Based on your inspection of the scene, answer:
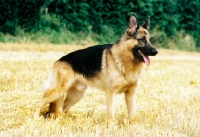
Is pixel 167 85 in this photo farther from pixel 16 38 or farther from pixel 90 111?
pixel 16 38

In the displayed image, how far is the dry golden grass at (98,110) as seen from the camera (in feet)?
15.7

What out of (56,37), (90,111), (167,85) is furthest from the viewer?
(56,37)

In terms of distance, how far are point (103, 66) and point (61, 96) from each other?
909 mm

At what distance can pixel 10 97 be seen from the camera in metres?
6.45

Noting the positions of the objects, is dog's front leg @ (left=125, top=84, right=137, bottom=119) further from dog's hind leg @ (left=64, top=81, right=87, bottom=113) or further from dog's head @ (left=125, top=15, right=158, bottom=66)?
dog's hind leg @ (left=64, top=81, right=87, bottom=113)

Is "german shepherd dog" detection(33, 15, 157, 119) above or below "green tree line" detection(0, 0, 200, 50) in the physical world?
below

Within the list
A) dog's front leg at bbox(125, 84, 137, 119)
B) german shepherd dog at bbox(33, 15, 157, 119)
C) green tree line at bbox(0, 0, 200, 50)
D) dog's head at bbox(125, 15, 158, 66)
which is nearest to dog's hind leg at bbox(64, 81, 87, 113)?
german shepherd dog at bbox(33, 15, 157, 119)

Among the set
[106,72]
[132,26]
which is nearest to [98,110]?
[106,72]

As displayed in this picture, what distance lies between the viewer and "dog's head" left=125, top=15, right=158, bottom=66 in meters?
5.32

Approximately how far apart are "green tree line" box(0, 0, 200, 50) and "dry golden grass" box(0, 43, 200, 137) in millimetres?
7988

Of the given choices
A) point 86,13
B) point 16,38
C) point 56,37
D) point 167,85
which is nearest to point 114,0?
point 86,13

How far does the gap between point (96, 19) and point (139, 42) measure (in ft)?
58.0

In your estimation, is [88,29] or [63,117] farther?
[88,29]

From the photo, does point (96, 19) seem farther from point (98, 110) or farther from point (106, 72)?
point (106, 72)
